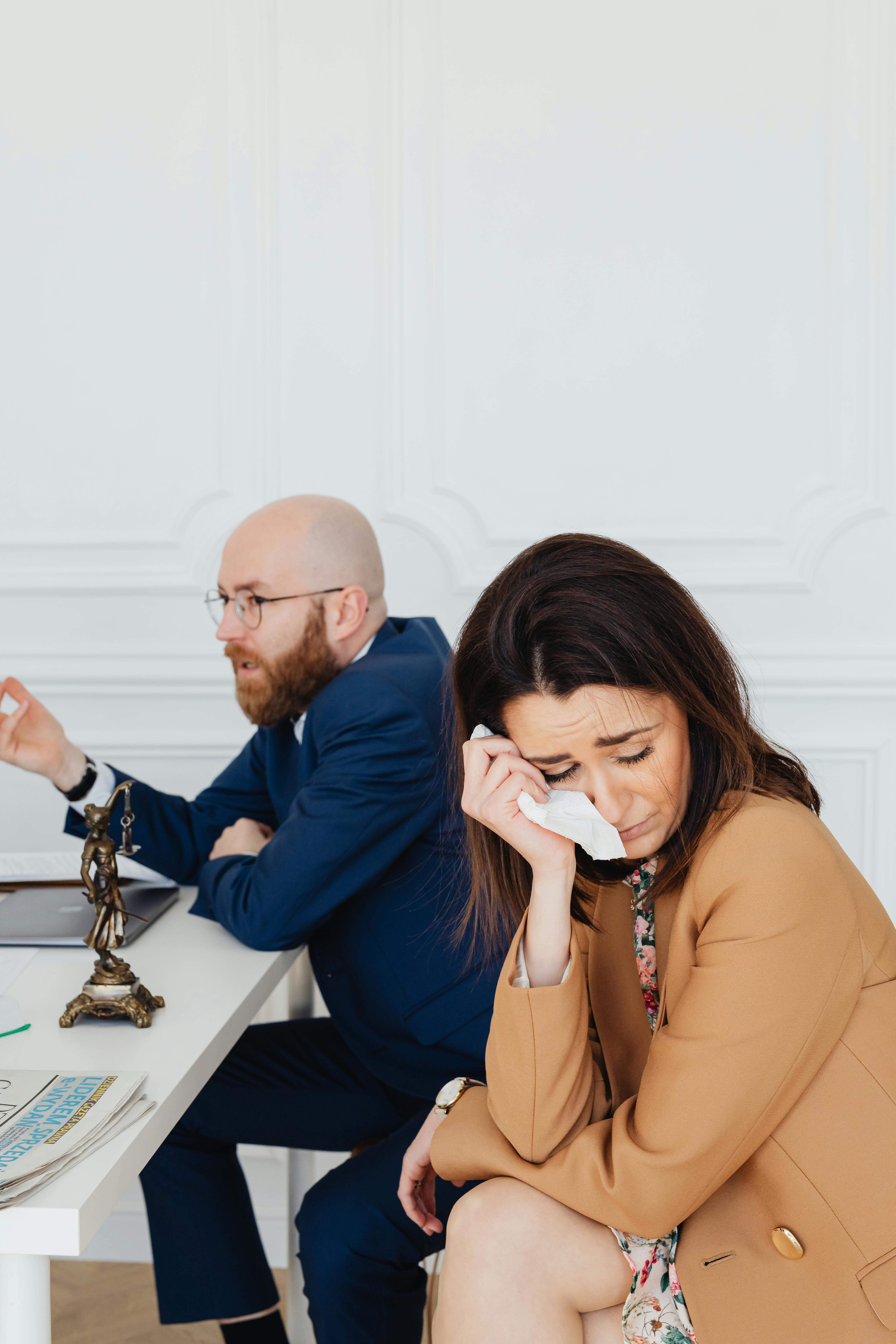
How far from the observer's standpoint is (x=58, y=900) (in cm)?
166

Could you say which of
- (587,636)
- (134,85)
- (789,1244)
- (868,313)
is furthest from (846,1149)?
(134,85)

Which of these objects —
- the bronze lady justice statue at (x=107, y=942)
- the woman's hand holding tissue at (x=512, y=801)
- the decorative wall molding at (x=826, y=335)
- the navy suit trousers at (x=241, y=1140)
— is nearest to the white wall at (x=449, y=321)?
the decorative wall molding at (x=826, y=335)

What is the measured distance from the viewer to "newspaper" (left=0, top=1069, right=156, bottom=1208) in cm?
84

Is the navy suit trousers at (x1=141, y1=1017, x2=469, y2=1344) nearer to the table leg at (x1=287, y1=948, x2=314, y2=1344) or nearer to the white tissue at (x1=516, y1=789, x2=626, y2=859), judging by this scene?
the table leg at (x1=287, y1=948, x2=314, y2=1344)

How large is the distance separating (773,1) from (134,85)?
1339 millimetres

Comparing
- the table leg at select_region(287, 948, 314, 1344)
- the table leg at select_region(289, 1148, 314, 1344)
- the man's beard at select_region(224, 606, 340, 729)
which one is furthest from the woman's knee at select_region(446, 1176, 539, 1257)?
the man's beard at select_region(224, 606, 340, 729)

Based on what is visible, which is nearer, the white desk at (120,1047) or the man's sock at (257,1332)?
the white desk at (120,1047)

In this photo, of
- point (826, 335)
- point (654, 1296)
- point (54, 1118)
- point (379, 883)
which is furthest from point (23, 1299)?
point (826, 335)

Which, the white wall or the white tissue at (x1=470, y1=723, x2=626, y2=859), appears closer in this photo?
the white tissue at (x1=470, y1=723, x2=626, y2=859)

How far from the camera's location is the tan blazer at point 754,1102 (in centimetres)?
94

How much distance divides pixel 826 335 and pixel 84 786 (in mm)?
1713

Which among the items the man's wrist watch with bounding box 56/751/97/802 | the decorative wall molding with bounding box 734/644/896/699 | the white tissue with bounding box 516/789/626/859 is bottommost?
the man's wrist watch with bounding box 56/751/97/802

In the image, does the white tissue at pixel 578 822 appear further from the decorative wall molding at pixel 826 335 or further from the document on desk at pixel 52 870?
the decorative wall molding at pixel 826 335

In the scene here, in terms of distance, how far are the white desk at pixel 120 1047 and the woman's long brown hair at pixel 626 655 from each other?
1.48ft
